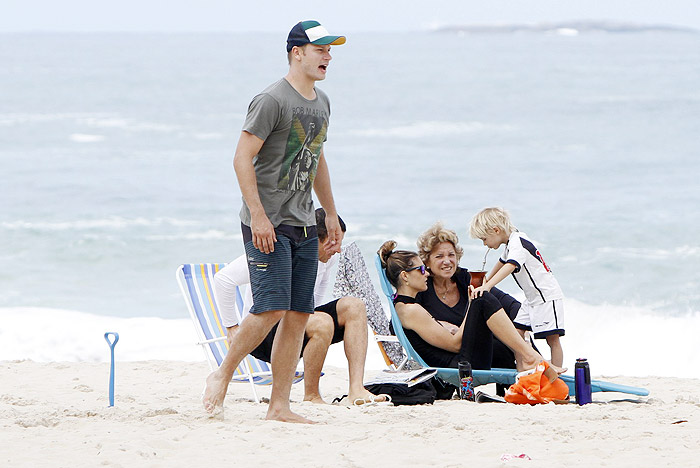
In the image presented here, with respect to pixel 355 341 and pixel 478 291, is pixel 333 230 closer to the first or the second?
pixel 355 341

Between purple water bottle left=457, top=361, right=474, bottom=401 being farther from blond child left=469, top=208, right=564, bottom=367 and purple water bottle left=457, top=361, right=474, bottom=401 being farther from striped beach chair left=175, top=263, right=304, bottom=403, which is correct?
striped beach chair left=175, top=263, right=304, bottom=403

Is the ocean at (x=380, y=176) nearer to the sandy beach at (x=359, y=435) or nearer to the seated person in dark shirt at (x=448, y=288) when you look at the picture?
the seated person in dark shirt at (x=448, y=288)

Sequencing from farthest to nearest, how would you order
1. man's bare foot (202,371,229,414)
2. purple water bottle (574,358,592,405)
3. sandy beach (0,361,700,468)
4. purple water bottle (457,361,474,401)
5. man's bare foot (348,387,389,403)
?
1. purple water bottle (457,361,474,401)
2. purple water bottle (574,358,592,405)
3. man's bare foot (348,387,389,403)
4. man's bare foot (202,371,229,414)
5. sandy beach (0,361,700,468)

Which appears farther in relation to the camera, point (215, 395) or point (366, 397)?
point (366, 397)

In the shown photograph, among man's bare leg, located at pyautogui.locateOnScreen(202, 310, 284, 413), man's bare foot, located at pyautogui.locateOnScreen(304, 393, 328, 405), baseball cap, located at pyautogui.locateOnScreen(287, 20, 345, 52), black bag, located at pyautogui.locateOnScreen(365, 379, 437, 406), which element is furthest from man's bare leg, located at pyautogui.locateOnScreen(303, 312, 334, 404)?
baseball cap, located at pyautogui.locateOnScreen(287, 20, 345, 52)

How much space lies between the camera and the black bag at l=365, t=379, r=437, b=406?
4.54m

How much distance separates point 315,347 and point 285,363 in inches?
28.9

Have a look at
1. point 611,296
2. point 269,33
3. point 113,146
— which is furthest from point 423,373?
point 269,33

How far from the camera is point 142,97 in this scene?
32.1 metres

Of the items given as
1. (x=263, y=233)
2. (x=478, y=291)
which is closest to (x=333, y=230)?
(x=263, y=233)

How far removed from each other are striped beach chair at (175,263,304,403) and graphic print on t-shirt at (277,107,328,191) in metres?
1.34

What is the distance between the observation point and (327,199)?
3.96 meters

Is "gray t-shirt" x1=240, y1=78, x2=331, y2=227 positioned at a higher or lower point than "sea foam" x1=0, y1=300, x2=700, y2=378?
higher


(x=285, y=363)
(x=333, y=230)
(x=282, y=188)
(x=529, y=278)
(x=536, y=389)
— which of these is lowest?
(x=536, y=389)
